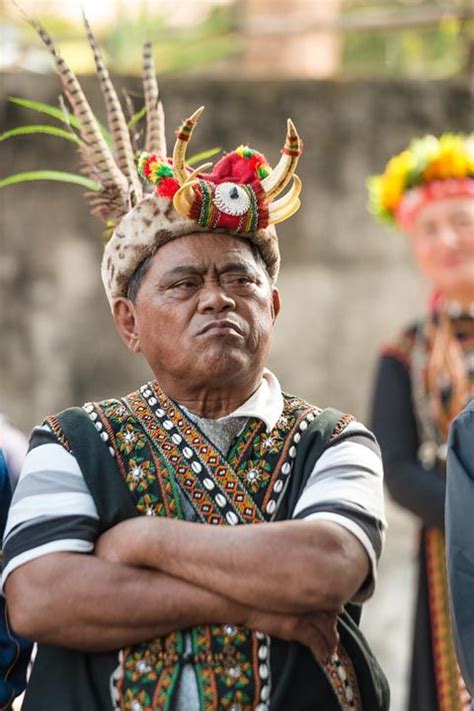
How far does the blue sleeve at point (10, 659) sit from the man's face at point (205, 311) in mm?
556

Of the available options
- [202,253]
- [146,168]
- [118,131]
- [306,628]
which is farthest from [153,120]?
[306,628]

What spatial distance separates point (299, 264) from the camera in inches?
250

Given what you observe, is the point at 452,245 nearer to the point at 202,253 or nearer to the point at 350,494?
the point at 202,253

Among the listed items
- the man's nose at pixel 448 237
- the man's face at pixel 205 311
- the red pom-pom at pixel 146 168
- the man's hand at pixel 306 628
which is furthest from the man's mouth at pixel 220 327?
the man's nose at pixel 448 237

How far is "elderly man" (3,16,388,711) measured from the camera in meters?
2.54

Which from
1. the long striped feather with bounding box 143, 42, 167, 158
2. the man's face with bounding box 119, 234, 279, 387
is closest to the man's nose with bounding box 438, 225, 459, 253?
the long striped feather with bounding box 143, 42, 167, 158

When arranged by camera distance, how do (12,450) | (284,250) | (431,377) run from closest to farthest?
(12,450) → (431,377) → (284,250)

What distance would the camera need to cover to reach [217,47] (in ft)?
25.0

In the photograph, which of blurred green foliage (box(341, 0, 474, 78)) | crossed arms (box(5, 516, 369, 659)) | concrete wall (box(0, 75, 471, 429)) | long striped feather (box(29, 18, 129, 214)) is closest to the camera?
crossed arms (box(5, 516, 369, 659))

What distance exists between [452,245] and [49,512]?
2879 millimetres

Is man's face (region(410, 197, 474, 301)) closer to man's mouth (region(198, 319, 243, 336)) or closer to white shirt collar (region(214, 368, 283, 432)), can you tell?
white shirt collar (region(214, 368, 283, 432))

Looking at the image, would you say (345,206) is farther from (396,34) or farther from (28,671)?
(28,671)

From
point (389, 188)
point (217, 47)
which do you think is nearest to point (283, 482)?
point (389, 188)

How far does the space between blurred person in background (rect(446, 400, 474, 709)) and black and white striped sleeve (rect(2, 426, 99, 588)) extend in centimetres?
75
